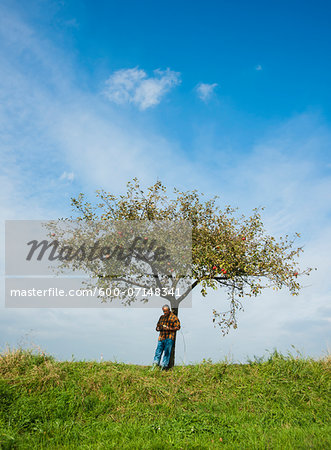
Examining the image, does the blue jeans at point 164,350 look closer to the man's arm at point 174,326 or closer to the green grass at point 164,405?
the man's arm at point 174,326

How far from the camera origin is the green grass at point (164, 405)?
398 inches

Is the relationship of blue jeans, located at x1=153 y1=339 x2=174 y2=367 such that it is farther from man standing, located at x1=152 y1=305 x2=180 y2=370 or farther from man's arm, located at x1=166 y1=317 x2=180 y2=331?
man's arm, located at x1=166 y1=317 x2=180 y2=331

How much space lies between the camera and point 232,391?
13625mm

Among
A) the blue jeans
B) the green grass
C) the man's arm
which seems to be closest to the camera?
the green grass

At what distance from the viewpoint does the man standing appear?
17844 mm

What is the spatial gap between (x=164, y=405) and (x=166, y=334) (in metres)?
5.87

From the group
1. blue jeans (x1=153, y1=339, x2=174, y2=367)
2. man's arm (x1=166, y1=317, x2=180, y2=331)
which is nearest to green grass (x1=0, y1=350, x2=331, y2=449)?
blue jeans (x1=153, y1=339, x2=174, y2=367)

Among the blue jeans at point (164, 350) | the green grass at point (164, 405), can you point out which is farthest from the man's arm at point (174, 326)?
the green grass at point (164, 405)

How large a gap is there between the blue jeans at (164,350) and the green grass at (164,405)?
1978 mm

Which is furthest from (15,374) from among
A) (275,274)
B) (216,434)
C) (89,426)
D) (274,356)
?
(275,274)

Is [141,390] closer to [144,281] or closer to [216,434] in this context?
[216,434]

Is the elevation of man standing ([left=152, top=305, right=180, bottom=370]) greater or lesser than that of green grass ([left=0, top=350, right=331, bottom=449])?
greater

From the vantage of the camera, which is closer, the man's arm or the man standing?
the man standing

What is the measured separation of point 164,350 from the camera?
59.4 feet
